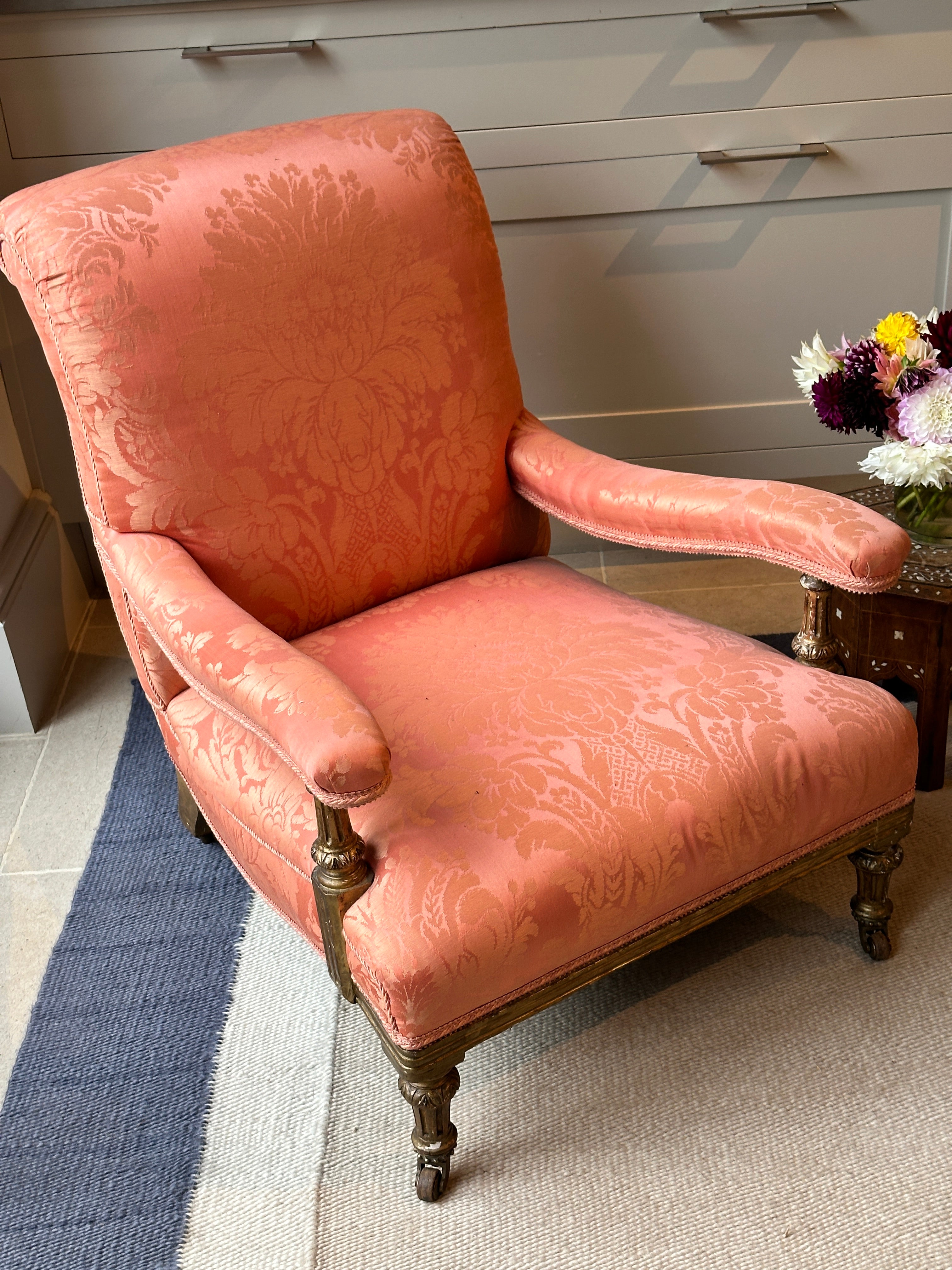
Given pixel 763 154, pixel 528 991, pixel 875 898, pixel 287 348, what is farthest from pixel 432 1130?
pixel 763 154

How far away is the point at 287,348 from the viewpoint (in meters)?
1.31

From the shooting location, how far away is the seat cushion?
1012mm

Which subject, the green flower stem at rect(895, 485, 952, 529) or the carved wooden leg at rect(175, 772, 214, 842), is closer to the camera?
the green flower stem at rect(895, 485, 952, 529)

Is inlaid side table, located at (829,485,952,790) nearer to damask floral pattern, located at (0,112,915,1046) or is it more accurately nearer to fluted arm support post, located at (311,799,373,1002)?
damask floral pattern, located at (0,112,915,1046)

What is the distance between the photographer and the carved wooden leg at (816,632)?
127cm

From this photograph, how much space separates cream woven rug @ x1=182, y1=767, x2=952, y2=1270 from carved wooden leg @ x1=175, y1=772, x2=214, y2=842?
0.83 feet

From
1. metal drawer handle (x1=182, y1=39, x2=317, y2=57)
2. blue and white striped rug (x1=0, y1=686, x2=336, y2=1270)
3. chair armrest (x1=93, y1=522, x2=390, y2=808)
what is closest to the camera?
chair armrest (x1=93, y1=522, x2=390, y2=808)

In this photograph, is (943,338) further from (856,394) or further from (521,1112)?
(521,1112)

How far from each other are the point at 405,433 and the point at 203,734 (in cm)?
43

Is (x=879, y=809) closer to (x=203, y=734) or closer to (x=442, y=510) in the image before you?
(x=442, y=510)

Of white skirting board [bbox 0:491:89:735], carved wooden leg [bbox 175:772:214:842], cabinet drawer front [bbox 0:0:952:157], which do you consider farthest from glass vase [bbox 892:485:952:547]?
white skirting board [bbox 0:491:89:735]

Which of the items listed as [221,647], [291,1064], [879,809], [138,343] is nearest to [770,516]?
[879,809]

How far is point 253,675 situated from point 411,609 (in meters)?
0.40

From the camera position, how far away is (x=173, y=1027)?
1.36 m
